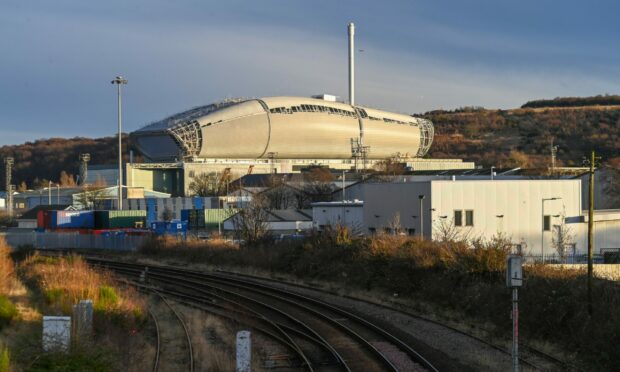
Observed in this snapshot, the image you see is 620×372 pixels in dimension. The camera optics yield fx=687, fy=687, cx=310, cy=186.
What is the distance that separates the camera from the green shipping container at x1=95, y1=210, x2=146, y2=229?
6372 cm

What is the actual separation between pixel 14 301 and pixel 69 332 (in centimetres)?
764

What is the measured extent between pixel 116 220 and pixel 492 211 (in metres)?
37.9

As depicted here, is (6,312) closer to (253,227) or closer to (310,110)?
(253,227)

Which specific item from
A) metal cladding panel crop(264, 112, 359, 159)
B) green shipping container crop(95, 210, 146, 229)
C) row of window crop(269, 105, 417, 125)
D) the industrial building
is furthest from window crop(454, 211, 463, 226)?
row of window crop(269, 105, 417, 125)

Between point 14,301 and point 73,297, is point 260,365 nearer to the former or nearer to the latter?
point 73,297

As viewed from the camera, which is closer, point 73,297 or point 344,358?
point 344,358

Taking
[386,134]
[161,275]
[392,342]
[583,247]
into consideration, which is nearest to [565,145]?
[386,134]

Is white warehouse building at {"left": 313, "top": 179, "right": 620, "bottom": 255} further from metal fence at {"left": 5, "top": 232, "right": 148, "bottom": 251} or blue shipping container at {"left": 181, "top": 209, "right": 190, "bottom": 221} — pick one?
blue shipping container at {"left": 181, "top": 209, "right": 190, "bottom": 221}

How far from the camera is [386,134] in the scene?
143m

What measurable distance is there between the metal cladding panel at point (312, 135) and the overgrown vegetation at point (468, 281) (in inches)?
3530

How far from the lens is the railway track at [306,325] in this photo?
13.7 meters

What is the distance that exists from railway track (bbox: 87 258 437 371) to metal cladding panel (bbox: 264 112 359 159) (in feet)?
313

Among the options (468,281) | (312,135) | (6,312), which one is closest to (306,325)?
(468,281)

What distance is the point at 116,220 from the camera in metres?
64.1
